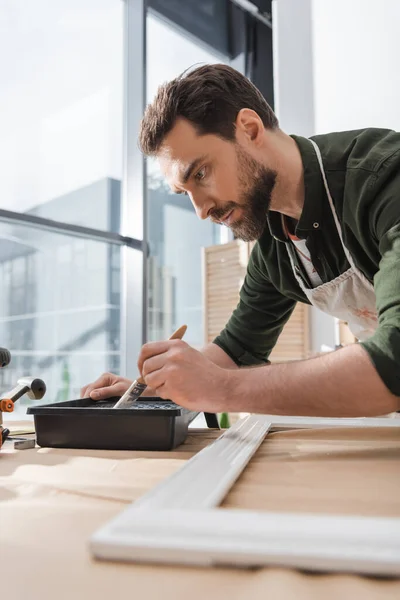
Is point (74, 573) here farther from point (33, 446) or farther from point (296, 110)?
point (296, 110)

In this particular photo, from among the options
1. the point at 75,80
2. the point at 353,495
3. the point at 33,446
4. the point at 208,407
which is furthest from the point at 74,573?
the point at 75,80

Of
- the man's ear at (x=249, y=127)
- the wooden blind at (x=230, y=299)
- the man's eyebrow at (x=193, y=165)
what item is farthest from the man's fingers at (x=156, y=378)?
the wooden blind at (x=230, y=299)

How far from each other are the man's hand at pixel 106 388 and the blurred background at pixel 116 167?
5.20 feet

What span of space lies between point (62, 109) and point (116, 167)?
459 millimetres

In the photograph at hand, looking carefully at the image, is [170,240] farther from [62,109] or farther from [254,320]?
[254,320]

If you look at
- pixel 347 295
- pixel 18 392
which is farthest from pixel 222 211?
pixel 18 392

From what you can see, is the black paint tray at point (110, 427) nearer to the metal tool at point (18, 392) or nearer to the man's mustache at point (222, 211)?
the metal tool at point (18, 392)

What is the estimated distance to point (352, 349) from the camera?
0.83m

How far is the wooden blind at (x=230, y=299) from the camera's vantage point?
2959 mm

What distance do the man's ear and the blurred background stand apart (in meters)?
1.44

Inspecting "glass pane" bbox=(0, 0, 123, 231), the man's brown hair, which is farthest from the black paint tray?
"glass pane" bbox=(0, 0, 123, 231)

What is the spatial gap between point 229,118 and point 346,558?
1043 mm

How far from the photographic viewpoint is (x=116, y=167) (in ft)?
10.9

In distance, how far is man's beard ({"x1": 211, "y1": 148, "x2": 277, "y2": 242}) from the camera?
4.07ft
